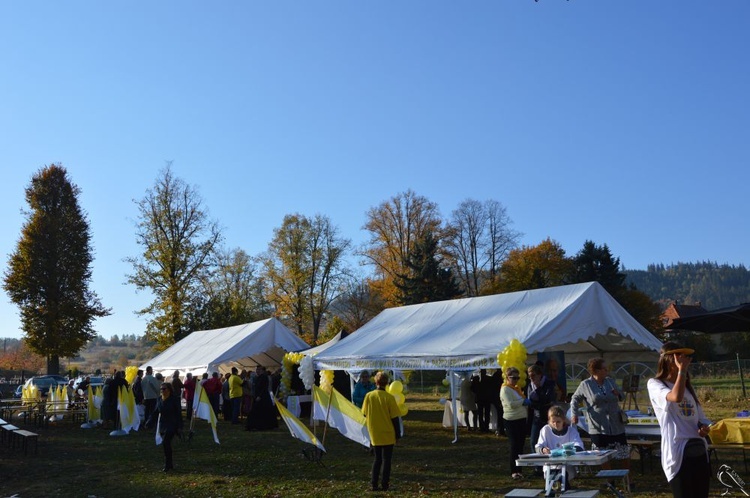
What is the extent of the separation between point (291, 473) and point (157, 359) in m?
18.6

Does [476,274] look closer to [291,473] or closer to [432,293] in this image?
[432,293]

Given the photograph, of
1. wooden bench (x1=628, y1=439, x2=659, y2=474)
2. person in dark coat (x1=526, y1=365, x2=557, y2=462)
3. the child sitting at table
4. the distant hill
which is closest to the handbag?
wooden bench (x1=628, y1=439, x2=659, y2=474)

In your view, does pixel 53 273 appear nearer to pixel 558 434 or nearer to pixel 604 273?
pixel 604 273

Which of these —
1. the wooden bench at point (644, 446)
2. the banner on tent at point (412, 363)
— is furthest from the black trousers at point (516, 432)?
the banner on tent at point (412, 363)

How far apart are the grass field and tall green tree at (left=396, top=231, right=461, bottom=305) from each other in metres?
24.4

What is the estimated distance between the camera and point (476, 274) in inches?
1949

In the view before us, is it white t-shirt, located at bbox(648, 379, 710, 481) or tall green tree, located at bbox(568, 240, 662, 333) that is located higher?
tall green tree, located at bbox(568, 240, 662, 333)

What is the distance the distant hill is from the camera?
506 feet

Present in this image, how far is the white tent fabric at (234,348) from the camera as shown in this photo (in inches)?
905

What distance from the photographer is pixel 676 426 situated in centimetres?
456

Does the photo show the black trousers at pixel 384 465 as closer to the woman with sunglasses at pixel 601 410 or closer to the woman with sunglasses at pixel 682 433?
the woman with sunglasses at pixel 601 410

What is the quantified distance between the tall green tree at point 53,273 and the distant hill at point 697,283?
130m

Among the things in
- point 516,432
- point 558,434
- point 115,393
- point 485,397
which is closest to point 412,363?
point 485,397

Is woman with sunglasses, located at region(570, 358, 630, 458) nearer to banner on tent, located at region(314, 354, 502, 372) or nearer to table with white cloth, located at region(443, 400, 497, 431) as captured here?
banner on tent, located at region(314, 354, 502, 372)
